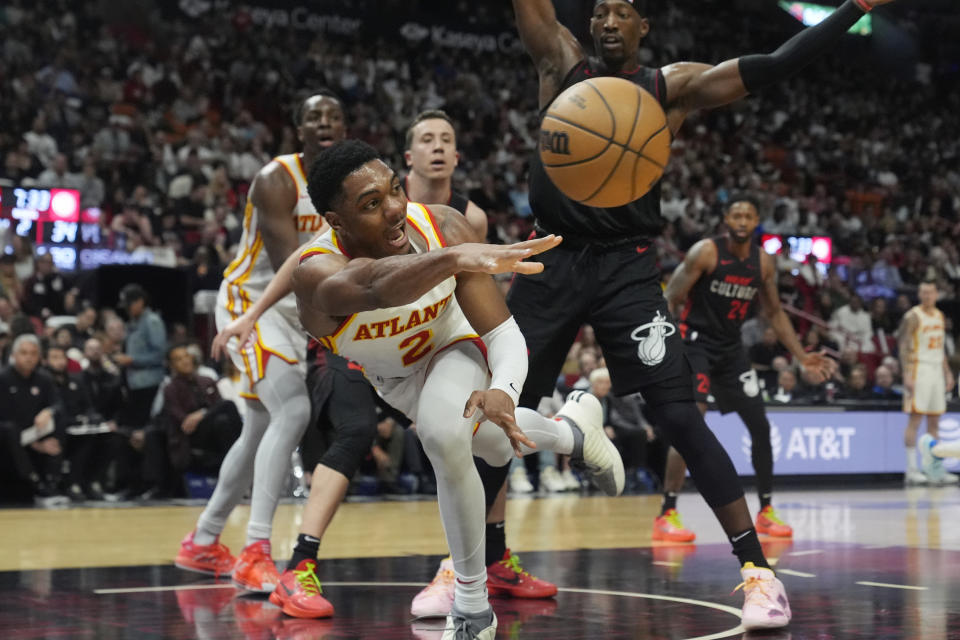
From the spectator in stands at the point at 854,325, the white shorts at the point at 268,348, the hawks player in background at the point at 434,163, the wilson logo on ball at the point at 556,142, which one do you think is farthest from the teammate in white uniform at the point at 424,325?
the spectator in stands at the point at 854,325

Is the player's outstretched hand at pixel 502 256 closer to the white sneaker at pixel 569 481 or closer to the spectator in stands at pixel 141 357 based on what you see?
the spectator in stands at pixel 141 357

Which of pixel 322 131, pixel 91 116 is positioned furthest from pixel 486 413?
pixel 91 116

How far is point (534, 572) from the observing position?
17.5 ft

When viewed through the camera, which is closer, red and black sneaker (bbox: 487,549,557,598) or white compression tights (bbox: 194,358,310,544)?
red and black sneaker (bbox: 487,549,557,598)

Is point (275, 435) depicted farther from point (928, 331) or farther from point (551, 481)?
point (928, 331)

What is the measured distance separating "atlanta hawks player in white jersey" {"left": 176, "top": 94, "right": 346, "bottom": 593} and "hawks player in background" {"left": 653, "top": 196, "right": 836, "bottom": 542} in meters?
2.87

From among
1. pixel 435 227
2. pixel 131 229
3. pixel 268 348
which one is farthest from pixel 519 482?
pixel 435 227

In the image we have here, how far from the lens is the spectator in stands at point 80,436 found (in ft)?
31.8

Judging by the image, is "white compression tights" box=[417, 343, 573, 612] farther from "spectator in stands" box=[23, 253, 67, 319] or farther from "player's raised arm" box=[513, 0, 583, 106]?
"spectator in stands" box=[23, 253, 67, 319]

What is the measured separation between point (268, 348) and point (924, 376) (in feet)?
30.0

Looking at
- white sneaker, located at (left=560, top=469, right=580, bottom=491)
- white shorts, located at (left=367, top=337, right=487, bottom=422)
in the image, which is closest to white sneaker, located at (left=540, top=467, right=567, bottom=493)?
white sneaker, located at (left=560, top=469, right=580, bottom=491)

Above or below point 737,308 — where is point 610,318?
below

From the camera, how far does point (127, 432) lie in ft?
32.6

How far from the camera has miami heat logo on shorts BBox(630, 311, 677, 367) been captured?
419 centimetres
